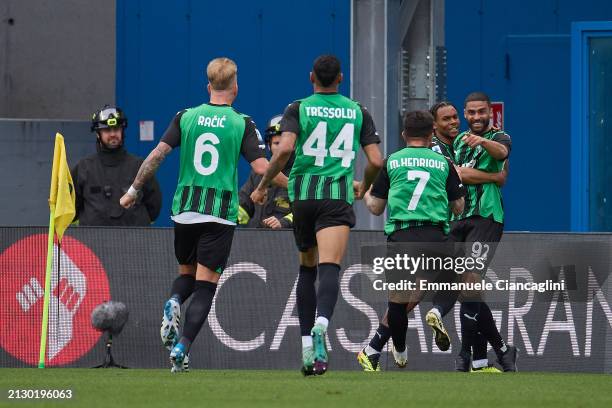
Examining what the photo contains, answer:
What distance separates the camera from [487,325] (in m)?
12.9

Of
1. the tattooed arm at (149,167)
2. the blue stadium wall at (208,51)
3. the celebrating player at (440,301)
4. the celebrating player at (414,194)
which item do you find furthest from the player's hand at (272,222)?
the blue stadium wall at (208,51)

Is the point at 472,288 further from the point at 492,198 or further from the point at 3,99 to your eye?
the point at 3,99

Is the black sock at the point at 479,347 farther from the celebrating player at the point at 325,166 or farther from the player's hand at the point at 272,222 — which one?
the celebrating player at the point at 325,166

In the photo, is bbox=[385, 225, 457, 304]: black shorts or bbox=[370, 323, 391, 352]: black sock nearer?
bbox=[385, 225, 457, 304]: black shorts

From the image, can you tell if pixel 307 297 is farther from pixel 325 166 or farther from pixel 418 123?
pixel 418 123

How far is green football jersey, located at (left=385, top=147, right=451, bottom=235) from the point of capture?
463 inches

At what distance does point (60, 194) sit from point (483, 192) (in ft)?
10.7

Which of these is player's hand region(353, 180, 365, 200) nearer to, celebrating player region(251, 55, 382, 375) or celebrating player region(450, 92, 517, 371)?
celebrating player region(251, 55, 382, 375)

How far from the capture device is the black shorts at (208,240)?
11.3m

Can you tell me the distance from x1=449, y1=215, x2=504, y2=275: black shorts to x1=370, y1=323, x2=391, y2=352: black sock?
983 millimetres

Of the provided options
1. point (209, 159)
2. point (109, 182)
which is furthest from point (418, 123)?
point (109, 182)

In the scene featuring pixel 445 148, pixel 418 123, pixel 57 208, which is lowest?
pixel 57 208

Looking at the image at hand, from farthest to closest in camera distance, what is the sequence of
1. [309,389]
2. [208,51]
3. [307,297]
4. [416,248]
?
[208,51], [416,248], [307,297], [309,389]

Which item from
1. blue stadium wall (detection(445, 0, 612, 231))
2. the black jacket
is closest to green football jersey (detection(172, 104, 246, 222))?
the black jacket
